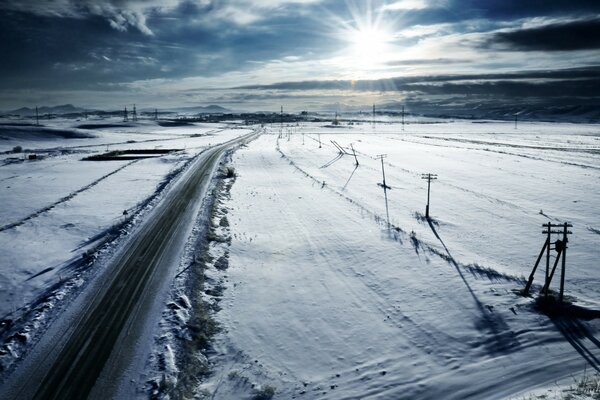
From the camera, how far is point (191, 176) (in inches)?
1751

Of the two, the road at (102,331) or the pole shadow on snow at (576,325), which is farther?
the pole shadow on snow at (576,325)

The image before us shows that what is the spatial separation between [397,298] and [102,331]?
1178 centimetres

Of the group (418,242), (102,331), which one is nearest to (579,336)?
(418,242)

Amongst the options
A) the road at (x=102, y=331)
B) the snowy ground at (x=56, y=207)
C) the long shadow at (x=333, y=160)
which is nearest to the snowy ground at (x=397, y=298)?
the road at (x=102, y=331)

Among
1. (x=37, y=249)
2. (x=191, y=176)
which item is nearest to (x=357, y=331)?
(x=37, y=249)

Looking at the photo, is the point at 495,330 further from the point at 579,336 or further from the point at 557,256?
the point at 557,256

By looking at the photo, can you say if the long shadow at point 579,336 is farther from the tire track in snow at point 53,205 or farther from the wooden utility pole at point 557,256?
the tire track in snow at point 53,205

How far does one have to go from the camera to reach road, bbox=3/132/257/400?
10938 millimetres

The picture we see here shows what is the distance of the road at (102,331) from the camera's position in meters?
10.9

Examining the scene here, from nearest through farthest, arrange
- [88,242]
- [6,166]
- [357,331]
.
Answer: [357,331], [88,242], [6,166]

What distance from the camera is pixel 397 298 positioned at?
16234 millimetres

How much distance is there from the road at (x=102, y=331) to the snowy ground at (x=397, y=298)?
322 cm

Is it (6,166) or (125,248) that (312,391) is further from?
(6,166)

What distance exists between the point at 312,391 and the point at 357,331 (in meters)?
3.49
